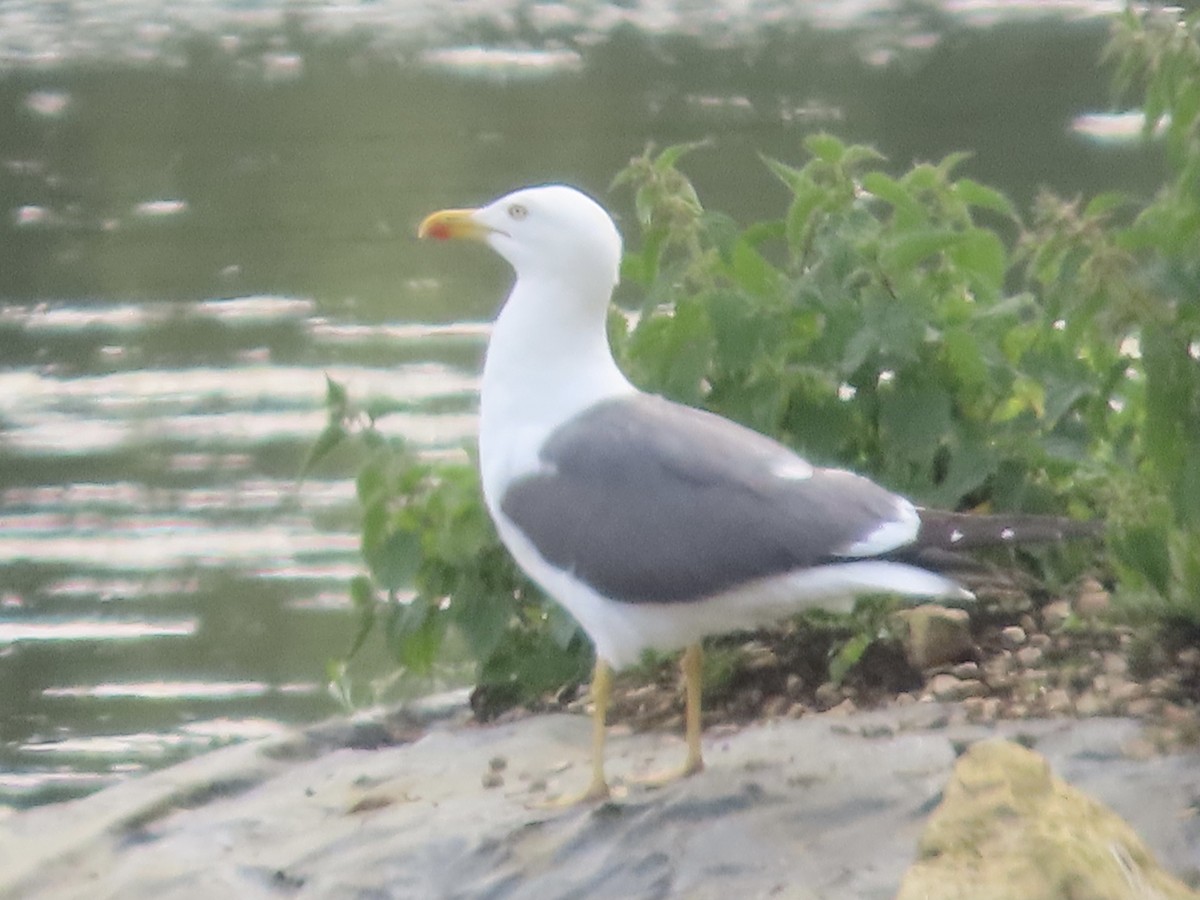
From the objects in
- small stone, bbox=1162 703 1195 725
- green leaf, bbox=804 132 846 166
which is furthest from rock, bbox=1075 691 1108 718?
green leaf, bbox=804 132 846 166

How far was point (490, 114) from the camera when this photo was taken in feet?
48.1

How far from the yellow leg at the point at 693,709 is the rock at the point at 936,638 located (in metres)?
0.53

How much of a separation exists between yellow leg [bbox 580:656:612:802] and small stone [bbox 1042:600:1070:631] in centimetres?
98

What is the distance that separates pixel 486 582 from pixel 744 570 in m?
1.04

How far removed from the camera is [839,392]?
4.64 m

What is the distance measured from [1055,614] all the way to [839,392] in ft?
1.99

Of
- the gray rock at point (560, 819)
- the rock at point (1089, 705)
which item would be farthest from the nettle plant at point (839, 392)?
the gray rock at point (560, 819)

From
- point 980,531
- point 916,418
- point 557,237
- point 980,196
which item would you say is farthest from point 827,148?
point 980,531

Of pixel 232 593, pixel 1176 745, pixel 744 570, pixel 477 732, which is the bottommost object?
pixel 232 593

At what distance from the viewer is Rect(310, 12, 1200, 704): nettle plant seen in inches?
174

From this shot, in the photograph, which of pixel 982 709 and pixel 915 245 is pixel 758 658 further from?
pixel 915 245

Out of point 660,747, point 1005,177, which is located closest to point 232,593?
point 660,747

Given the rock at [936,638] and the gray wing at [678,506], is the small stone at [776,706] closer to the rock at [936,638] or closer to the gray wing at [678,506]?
the rock at [936,638]

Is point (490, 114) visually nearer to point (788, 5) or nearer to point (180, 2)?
point (788, 5)
